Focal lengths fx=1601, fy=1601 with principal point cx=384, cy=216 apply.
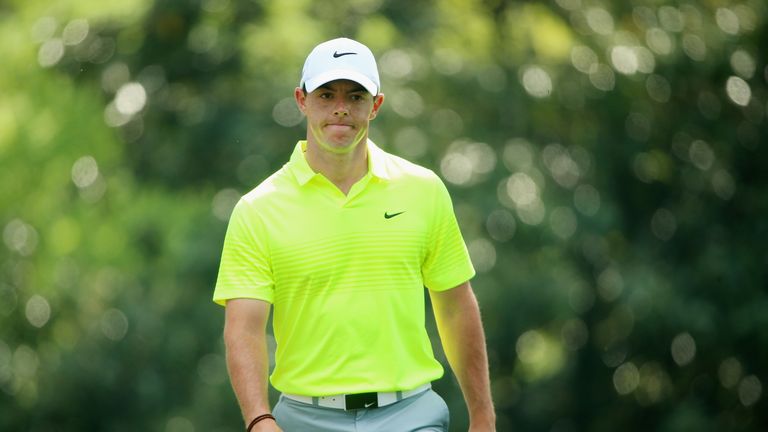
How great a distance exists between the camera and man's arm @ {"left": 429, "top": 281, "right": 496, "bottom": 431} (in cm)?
486

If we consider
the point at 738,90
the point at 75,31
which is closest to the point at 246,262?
the point at 75,31

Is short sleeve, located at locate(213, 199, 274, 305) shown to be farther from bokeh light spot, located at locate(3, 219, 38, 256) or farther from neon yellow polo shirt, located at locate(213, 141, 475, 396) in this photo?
bokeh light spot, located at locate(3, 219, 38, 256)

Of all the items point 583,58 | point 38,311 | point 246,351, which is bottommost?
point 38,311

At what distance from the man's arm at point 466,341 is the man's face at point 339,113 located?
0.56m

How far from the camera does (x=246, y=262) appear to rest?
4.58 metres

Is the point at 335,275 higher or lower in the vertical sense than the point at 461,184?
higher

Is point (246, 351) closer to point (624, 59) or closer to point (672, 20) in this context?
point (624, 59)

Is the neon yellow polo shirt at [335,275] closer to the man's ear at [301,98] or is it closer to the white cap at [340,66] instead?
the man's ear at [301,98]

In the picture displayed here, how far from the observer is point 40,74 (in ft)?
60.9

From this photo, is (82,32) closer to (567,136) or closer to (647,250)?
(567,136)

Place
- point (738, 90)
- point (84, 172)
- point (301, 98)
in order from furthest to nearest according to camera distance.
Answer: point (738, 90) < point (84, 172) < point (301, 98)

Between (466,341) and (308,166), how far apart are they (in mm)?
726

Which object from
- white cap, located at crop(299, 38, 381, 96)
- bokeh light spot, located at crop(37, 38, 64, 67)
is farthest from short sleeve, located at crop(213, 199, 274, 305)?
bokeh light spot, located at crop(37, 38, 64, 67)

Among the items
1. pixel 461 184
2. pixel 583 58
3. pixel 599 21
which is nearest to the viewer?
pixel 461 184
